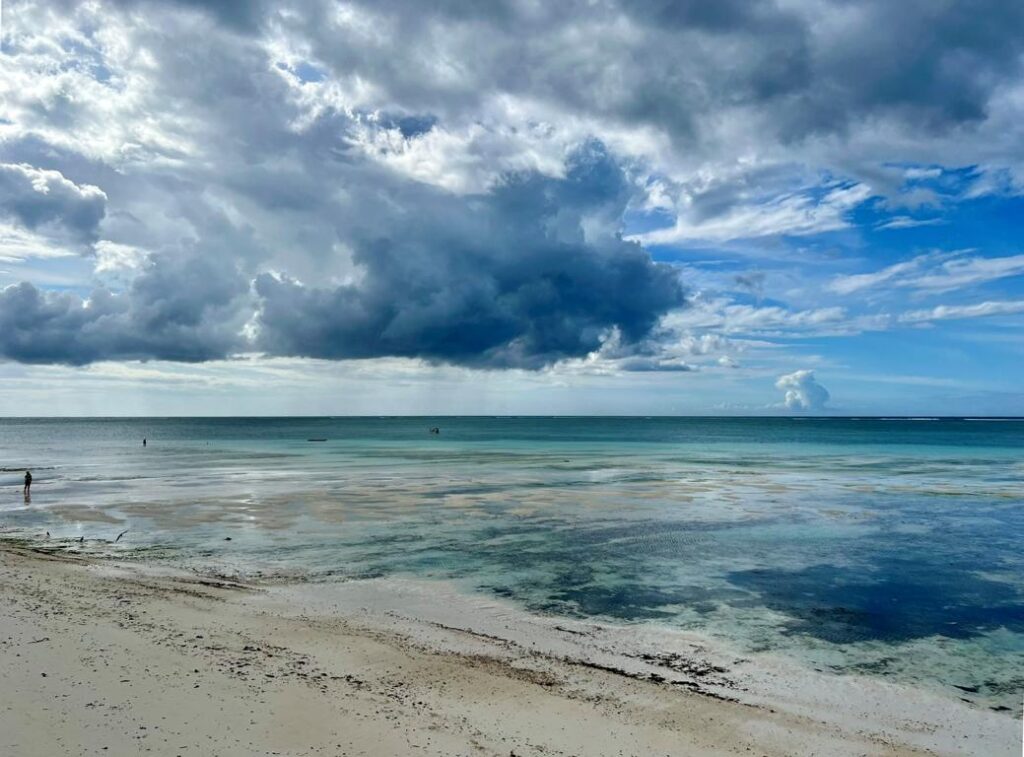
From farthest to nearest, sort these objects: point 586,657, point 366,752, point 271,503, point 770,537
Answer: point 271,503 < point 770,537 < point 586,657 < point 366,752

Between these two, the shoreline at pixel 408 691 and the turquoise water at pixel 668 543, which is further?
the turquoise water at pixel 668 543

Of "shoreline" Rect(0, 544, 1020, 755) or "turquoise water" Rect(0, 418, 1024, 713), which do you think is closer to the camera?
"shoreline" Rect(0, 544, 1020, 755)

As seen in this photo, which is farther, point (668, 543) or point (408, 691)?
point (668, 543)

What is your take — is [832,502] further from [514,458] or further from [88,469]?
[88,469]

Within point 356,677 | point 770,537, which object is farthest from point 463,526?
point 356,677

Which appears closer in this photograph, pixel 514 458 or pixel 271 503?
pixel 271 503

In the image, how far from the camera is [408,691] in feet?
37.7

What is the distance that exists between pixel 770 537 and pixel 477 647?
1762 centimetres

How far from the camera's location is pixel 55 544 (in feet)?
83.7

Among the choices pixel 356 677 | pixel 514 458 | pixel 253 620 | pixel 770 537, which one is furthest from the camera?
pixel 514 458

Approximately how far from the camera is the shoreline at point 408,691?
974cm

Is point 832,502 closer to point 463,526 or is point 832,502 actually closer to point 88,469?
point 463,526

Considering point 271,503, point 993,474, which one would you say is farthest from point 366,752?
point 993,474

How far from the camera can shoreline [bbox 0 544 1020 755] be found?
32.0ft
